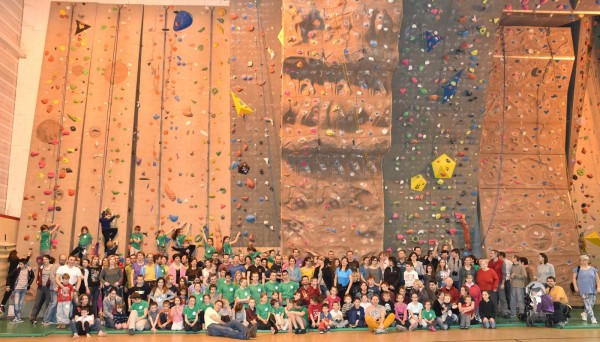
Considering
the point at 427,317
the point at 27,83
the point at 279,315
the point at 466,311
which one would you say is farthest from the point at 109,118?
the point at 466,311

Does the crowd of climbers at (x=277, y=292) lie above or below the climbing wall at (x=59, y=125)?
below

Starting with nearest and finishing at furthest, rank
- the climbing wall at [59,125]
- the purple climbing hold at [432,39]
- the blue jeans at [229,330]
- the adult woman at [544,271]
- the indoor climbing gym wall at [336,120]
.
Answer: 1. the blue jeans at [229,330]
2. the adult woman at [544,271]
3. the indoor climbing gym wall at [336,120]
4. the purple climbing hold at [432,39]
5. the climbing wall at [59,125]

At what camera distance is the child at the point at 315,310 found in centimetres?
938

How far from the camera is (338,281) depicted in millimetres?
10109

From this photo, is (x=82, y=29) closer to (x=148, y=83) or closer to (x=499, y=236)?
(x=148, y=83)

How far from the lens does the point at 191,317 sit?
920cm

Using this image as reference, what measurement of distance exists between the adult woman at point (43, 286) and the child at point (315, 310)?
12.8 feet

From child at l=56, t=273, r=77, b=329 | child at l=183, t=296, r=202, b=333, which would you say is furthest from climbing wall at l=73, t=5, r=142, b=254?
child at l=183, t=296, r=202, b=333

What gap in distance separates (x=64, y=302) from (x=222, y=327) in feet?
7.89

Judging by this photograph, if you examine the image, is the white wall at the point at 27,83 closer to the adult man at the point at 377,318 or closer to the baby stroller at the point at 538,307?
the adult man at the point at 377,318

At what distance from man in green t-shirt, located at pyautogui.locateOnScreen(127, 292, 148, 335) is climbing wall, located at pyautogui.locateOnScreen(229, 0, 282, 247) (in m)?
3.03

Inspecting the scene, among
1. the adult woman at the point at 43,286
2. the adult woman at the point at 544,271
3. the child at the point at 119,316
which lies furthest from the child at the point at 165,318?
the adult woman at the point at 544,271

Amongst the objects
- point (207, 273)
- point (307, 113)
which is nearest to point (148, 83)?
point (307, 113)

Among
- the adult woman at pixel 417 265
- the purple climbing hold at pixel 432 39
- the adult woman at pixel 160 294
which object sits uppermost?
the purple climbing hold at pixel 432 39
